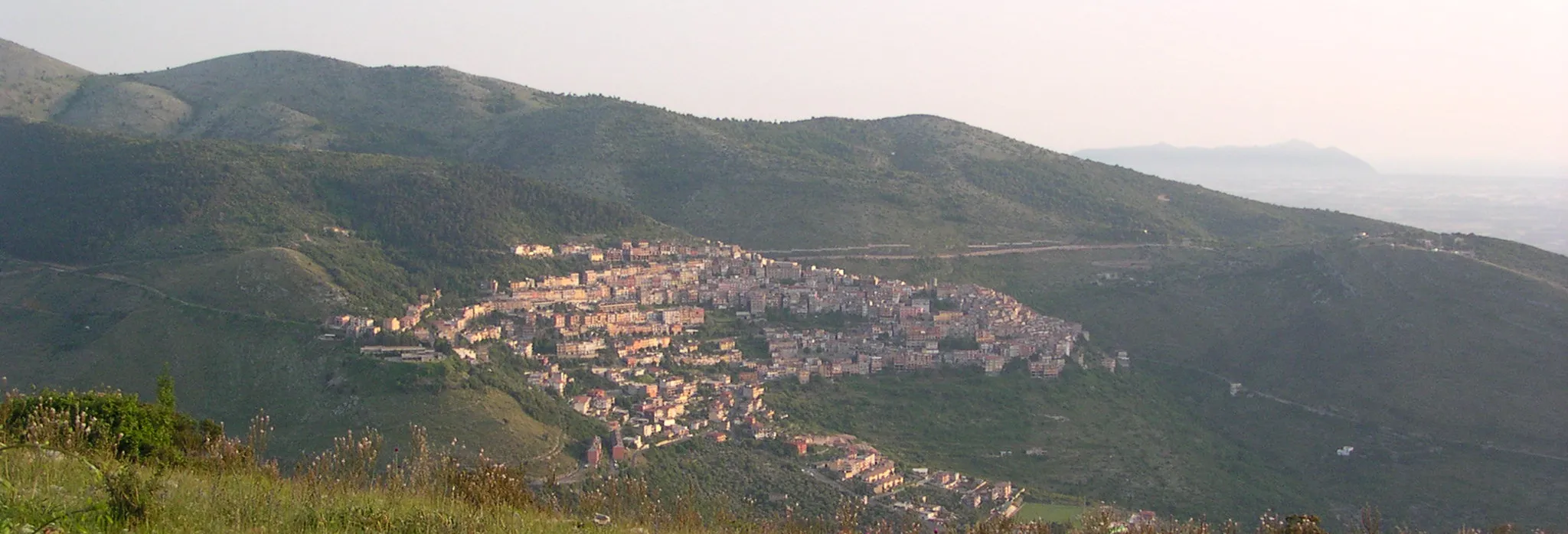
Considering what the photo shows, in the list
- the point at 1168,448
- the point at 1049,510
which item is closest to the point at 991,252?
the point at 1168,448

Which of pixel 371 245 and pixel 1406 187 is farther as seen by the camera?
pixel 1406 187

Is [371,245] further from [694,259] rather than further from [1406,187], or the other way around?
[1406,187]

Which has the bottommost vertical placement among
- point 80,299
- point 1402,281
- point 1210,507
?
point 1210,507

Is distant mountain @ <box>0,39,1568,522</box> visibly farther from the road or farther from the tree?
the tree

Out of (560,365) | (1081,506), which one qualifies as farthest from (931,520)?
(560,365)

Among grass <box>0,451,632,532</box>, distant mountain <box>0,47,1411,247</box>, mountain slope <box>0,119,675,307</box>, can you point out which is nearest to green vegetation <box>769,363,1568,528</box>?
mountain slope <box>0,119,675,307</box>

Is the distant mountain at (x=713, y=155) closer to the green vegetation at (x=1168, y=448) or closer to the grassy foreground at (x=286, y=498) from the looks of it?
the green vegetation at (x=1168, y=448)

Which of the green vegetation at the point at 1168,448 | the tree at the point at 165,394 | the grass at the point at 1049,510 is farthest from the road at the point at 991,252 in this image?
the tree at the point at 165,394
